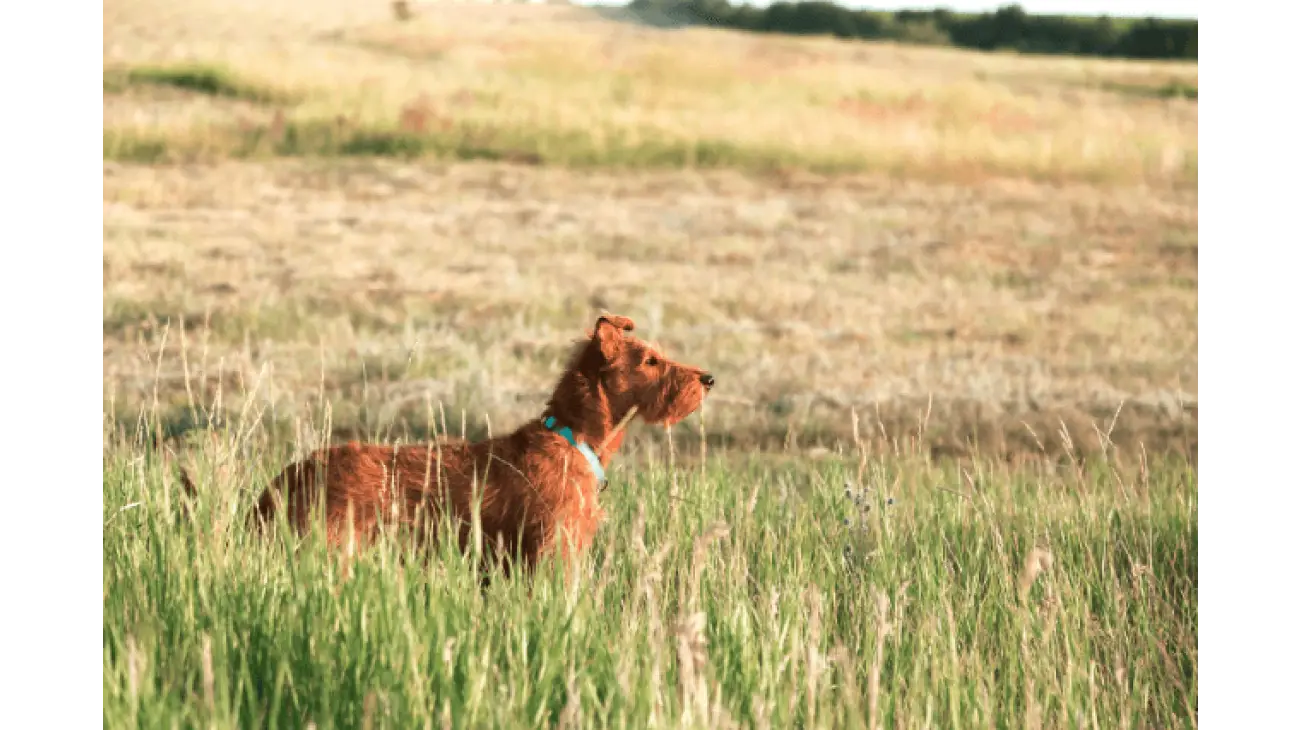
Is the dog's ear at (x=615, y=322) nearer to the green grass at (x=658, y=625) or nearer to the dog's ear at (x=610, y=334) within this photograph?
the dog's ear at (x=610, y=334)

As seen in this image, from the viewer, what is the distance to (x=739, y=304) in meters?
11.7

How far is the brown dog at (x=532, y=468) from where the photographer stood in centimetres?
406

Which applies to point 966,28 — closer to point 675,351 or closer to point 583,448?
point 583,448

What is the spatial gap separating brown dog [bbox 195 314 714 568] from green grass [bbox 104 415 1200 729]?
0.16 metres

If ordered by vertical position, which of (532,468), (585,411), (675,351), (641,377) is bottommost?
(675,351)

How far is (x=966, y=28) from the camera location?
6.38 m

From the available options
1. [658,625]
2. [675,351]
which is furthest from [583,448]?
[675,351]

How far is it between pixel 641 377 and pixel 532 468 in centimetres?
42

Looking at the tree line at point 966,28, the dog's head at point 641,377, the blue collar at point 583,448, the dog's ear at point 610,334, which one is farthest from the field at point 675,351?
the tree line at point 966,28

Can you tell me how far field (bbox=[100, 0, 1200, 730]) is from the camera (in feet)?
11.3

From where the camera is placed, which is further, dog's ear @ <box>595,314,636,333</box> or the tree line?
the tree line

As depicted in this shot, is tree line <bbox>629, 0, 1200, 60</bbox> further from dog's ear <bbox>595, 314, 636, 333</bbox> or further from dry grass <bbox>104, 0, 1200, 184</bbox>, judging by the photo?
dry grass <bbox>104, 0, 1200, 184</bbox>

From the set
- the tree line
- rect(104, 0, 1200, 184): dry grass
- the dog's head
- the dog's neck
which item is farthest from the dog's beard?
rect(104, 0, 1200, 184): dry grass
